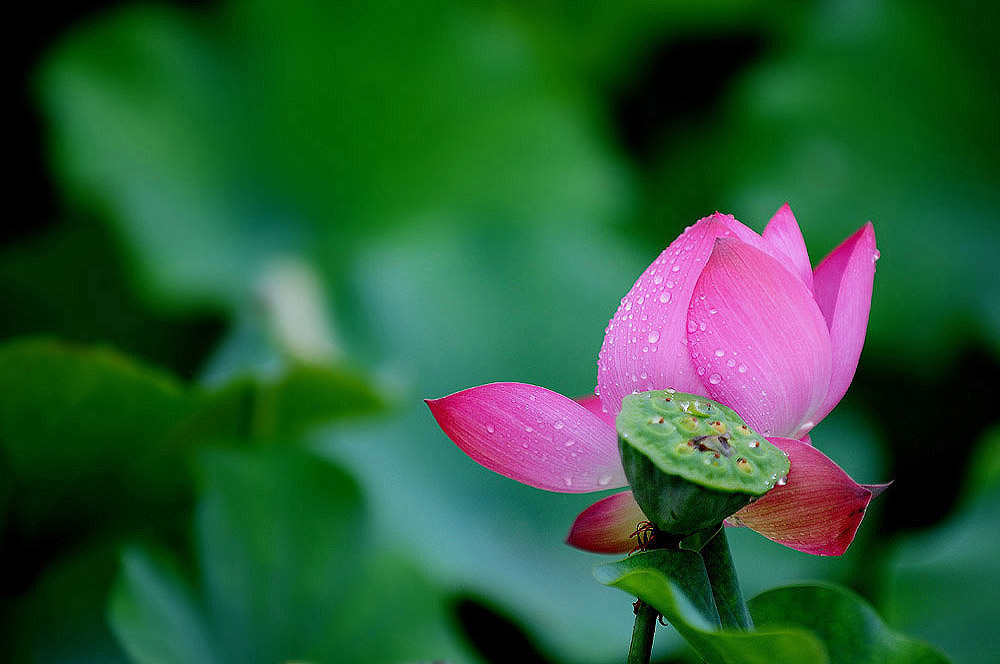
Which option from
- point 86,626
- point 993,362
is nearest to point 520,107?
point 993,362

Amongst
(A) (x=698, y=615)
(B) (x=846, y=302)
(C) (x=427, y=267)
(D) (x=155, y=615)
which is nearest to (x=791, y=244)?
(B) (x=846, y=302)

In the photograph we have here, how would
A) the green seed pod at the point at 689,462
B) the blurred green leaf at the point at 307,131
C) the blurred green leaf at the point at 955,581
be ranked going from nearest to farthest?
1. the green seed pod at the point at 689,462
2. the blurred green leaf at the point at 955,581
3. the blurred green leaf at the point at 307,131

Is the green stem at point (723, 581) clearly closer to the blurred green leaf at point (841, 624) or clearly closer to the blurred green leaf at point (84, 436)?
the blurred green leaf at point (841, 624)

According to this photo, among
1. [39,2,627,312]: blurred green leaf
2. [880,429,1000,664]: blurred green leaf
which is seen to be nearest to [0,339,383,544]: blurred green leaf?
[880,429,1000,664]: blurred green leaf

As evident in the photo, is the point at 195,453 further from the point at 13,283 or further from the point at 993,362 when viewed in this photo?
the point at 993,362

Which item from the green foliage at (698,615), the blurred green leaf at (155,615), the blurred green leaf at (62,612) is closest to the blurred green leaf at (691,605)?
the green foliage at (698,615)
